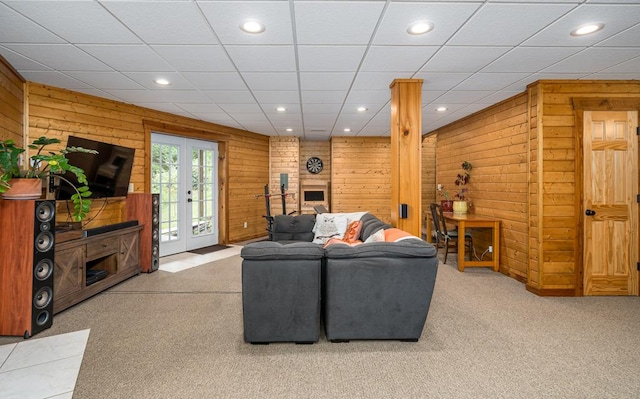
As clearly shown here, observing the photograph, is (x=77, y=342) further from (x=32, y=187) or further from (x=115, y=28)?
(x=115, y=28)

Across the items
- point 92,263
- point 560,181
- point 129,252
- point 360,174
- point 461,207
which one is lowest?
point 92,263

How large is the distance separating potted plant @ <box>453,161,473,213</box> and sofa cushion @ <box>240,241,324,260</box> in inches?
156

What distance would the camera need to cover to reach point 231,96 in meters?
4.36

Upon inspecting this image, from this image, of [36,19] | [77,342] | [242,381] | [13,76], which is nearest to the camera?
[242,381]

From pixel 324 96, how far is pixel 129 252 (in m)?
3.61

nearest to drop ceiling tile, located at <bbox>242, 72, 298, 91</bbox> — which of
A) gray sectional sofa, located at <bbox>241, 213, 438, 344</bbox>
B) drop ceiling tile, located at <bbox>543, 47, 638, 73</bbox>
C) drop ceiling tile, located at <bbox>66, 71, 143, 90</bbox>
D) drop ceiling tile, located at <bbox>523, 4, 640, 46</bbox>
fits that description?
drop ceiling tile, located at <bbox>66, 71, 143, 90</bbox>

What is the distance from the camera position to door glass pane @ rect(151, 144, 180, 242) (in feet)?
18.0

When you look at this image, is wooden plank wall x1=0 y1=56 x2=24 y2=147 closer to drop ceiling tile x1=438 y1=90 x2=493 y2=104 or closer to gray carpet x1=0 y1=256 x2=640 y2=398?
gray carpet x1=0 y1=256 x2=640 y2=398

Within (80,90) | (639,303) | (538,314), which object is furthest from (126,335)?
(639,303)

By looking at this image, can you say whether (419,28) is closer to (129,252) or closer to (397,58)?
(397,58)

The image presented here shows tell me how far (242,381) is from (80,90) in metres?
4.46

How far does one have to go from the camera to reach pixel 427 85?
12.5 feet

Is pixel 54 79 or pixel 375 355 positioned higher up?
pixel 54 79

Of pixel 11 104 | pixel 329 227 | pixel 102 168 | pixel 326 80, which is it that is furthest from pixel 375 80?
pixel 11 104
